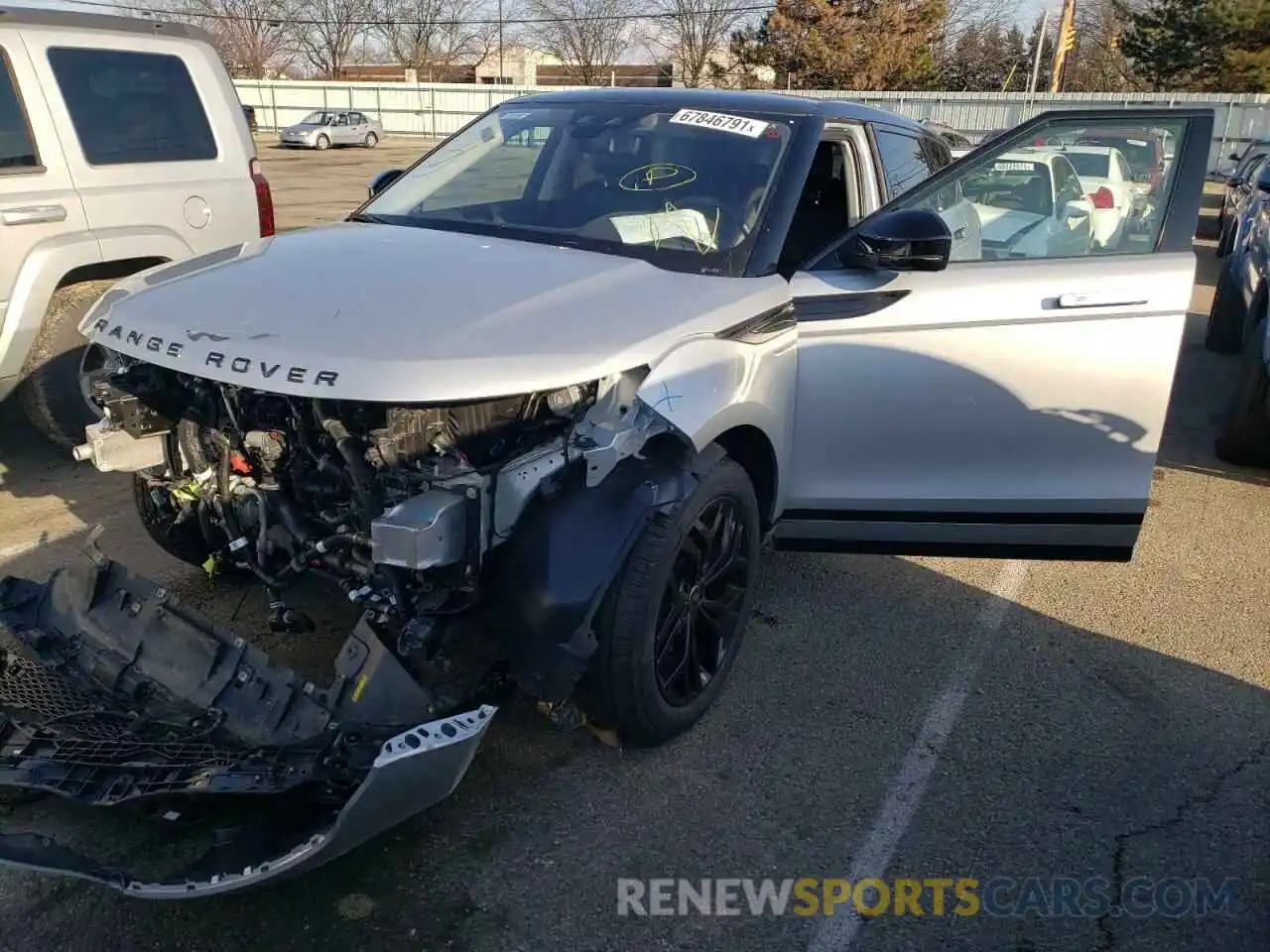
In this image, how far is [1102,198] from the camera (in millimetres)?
3697

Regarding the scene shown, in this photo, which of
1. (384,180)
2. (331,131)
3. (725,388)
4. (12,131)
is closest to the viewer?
(725,388)

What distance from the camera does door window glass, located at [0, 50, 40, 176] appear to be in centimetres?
481

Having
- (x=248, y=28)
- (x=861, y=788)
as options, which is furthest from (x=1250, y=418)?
(x=248, y=28)

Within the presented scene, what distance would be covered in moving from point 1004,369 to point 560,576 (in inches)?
73.2

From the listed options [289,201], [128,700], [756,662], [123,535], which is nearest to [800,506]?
A: [756,662]

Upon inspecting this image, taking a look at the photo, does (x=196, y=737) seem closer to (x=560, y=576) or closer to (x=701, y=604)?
(x=560, y=576)

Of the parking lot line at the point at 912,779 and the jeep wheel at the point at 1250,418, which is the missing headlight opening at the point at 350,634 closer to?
the parking lot line at the point at 912,779

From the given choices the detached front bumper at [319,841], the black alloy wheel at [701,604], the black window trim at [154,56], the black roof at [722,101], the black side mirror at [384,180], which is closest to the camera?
the detached front bumper at [319,841]

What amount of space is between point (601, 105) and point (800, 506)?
74.7 inches

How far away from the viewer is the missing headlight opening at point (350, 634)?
2299 millimetres

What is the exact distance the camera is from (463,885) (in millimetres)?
2584

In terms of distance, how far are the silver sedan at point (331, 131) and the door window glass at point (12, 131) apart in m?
34.6

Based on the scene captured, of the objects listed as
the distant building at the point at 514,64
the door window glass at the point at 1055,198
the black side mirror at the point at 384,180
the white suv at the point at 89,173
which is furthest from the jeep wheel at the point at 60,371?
the distant building at the point at 514,64

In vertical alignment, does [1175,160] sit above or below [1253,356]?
above
